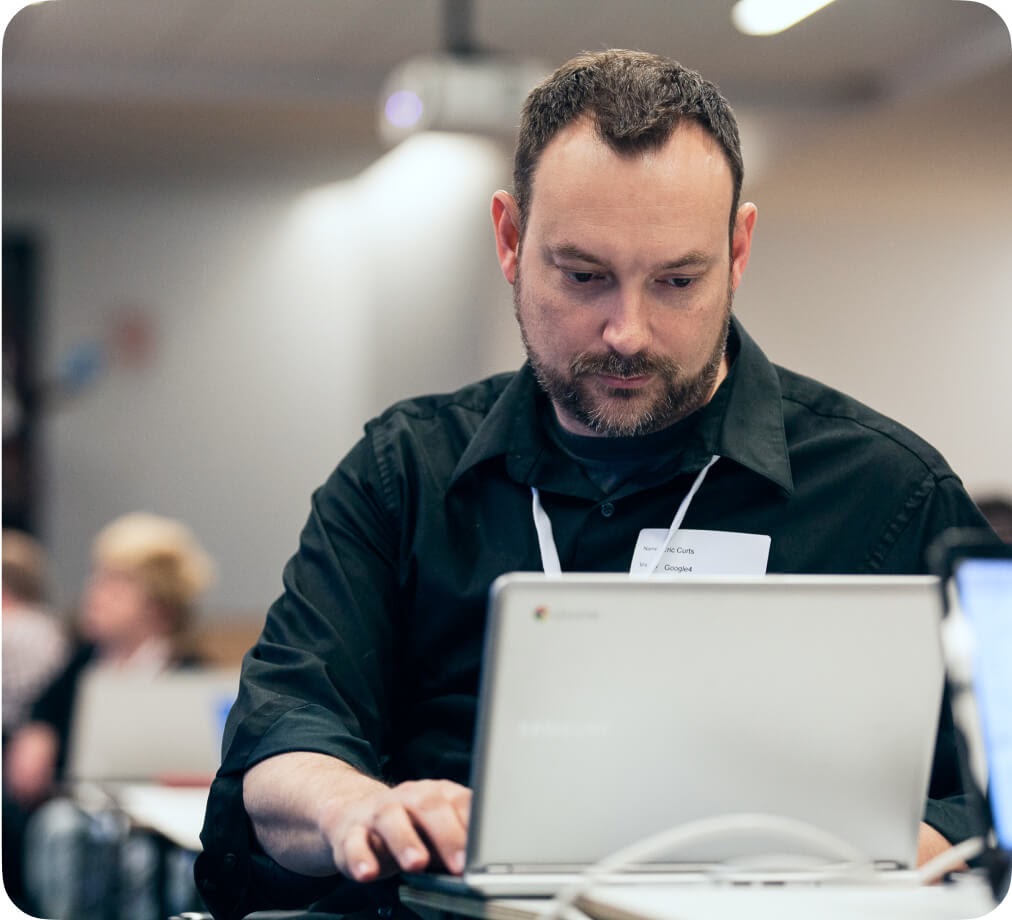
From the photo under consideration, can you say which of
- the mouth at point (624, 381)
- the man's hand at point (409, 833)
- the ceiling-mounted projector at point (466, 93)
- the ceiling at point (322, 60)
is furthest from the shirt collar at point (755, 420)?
the ceiling at point (322, 60)

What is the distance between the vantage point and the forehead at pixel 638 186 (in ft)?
5.21

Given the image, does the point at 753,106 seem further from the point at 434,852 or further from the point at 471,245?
the point at 434,852

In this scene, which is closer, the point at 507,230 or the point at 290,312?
the point at 507,230

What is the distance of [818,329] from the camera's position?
7.07m

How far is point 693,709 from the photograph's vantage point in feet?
3.59

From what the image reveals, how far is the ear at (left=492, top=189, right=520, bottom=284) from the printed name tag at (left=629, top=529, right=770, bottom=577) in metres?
0.39

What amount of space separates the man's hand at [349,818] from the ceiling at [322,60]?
3.75 m

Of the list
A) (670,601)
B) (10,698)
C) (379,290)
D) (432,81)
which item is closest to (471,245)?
(379,290)

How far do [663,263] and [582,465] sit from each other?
28cm

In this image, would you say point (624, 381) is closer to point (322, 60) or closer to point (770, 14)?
point (770, 14)

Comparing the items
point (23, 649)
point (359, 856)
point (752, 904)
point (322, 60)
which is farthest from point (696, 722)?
point (322, 60)

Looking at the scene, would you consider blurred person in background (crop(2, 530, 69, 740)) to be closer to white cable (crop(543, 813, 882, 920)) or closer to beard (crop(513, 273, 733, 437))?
beard (crop(513, 273, 733, 437))

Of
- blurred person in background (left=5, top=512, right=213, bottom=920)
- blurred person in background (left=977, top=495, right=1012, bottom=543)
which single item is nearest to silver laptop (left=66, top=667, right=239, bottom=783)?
blurred person in background (left=5, top=512, right=213, bottom=920)

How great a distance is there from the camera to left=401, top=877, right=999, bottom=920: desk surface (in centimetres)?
100
